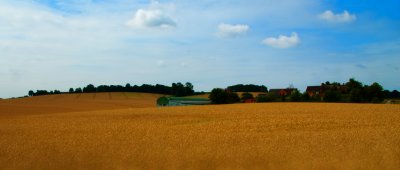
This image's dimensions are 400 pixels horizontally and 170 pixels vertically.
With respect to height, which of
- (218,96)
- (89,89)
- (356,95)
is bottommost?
(218,96)

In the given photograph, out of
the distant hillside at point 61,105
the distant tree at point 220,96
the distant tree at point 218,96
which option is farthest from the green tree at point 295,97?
the distant hillside at point 61,105

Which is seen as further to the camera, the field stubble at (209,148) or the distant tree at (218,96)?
the distant tree at (218,96)

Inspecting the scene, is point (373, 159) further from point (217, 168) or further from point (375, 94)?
point (375, 94)

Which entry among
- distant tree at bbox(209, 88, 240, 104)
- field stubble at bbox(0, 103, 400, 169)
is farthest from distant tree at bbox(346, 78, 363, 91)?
field stubble at bbox(0, 103, 400, 169)

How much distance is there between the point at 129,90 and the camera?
9675 cm

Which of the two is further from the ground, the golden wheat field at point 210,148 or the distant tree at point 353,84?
the distant tree at point 353,84

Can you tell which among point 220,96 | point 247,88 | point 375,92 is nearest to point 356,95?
point 375,92

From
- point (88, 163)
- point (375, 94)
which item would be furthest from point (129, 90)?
point (88, 163)

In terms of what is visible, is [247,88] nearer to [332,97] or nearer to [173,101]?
[332,97]

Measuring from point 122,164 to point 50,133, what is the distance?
7068mm

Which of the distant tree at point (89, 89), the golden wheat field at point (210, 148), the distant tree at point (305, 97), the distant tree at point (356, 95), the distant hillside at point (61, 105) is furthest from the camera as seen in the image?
the distant tree at point (89, 89)

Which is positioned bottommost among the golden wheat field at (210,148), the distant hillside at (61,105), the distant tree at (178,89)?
the golden wheat field at (210,148)

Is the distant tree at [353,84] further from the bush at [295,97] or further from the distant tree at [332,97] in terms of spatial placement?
the bush at [295,97]

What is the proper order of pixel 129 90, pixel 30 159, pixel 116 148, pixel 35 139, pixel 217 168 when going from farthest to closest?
pixel 129 90 < pixel 35 139 < pixel 116 148 < pixel 30 159 < pixel 217 168
